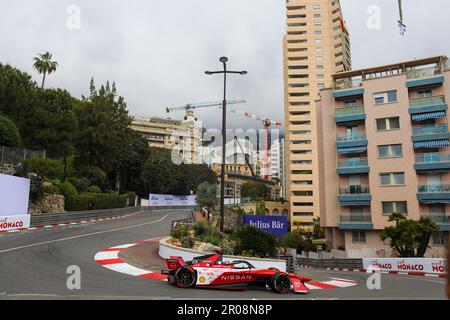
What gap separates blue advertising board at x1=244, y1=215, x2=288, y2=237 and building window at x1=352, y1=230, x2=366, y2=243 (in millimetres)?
23350

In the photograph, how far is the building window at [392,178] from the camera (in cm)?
3048

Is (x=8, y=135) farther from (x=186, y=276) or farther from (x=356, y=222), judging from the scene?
(x=356, y=222)

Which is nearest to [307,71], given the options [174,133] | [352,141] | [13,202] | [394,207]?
[352,141]

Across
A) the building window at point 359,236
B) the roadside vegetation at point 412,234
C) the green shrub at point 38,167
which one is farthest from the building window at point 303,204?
the green shrub at point 38,167

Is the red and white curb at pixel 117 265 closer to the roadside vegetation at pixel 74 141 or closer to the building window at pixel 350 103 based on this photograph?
the roadside vegetation at pixel 74 141

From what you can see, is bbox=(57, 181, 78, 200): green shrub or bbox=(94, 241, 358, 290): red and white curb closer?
bbox=(94, 241, 358, 290): red and white curb

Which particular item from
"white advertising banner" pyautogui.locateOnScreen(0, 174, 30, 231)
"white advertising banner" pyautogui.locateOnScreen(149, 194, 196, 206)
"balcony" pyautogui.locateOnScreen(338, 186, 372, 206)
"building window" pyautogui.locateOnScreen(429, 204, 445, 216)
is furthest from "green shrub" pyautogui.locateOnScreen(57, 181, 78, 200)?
"building window" pyautogui.locateOnScreen(429, 204, 445, 216)

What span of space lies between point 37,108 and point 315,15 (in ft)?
247

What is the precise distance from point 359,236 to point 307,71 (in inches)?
2305

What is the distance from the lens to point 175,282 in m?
8.45

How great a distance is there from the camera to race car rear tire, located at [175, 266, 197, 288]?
326 inches

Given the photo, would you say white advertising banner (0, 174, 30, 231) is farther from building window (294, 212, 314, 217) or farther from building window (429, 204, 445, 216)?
building window (294, 212, 314, 217)

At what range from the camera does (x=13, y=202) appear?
70.3 ft
